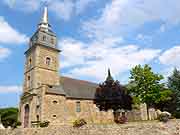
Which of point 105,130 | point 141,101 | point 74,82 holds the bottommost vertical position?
point 105,130

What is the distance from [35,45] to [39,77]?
541 cm

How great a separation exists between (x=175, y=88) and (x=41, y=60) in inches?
926

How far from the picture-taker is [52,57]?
39750 mm

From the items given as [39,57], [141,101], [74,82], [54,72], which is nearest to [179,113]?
[141,101]

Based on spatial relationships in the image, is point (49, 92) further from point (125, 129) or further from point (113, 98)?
point (125, 129)

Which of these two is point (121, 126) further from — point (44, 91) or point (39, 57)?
point (39, 57)

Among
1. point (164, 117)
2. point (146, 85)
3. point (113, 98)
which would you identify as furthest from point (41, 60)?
point (164, 117)

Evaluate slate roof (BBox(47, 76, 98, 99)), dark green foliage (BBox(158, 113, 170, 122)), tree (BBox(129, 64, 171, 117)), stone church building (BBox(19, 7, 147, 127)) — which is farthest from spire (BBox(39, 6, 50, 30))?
dark green foliage (BBox(158, 113, 170, 122))

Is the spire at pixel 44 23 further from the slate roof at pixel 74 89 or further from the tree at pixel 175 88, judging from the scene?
the tree at pixel 175 88

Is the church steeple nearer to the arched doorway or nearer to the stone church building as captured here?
the stone church building

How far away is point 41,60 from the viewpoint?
1497 inches

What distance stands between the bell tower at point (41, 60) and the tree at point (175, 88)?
2001cm

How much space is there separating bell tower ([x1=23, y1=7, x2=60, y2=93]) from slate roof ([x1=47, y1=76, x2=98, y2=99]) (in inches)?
66.9

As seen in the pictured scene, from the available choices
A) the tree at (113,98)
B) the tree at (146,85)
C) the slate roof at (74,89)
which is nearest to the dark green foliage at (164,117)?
the tree at (146,85)
